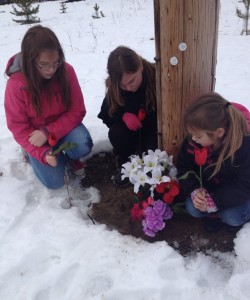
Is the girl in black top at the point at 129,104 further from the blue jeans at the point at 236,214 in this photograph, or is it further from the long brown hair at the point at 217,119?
the blue jeans at the point at 236,214

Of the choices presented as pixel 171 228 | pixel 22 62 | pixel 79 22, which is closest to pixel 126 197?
pixel 171 228

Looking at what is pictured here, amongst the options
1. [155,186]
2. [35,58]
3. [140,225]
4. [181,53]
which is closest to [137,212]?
[140,225]

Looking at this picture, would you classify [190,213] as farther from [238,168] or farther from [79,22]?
[79,22]

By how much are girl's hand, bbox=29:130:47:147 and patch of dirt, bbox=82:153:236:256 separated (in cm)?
53

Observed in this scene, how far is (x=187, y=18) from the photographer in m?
1.81

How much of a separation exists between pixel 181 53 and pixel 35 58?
3.19ft

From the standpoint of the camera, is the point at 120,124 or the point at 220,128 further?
the point at 120,124

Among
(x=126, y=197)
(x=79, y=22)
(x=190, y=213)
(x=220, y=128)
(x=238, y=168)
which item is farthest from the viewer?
(x=79, y=22)

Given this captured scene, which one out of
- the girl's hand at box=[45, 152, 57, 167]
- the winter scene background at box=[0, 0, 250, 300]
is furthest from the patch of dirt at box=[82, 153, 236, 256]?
the girl's hand at box=[45, 152, 57, 167]

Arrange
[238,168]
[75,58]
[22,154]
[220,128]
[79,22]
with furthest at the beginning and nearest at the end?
[79,22] < [75,58] < [22,154] < [238,168] < [220,128]

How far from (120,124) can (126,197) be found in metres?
0.60

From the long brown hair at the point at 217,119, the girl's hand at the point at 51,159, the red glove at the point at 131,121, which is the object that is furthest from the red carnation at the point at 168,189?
the girl's hand at the point at 51,159

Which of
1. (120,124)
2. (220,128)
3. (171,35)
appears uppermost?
(171,35)

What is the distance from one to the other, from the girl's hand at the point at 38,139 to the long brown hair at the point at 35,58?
159 millimetres
